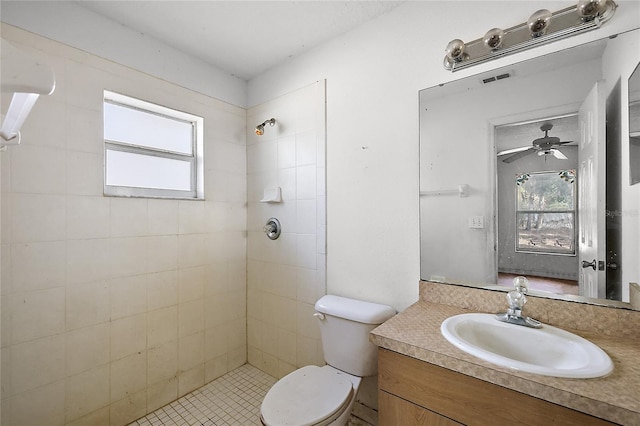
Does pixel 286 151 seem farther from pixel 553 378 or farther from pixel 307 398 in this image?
pixel 553 378

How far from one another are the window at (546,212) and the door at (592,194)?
1.2 inches

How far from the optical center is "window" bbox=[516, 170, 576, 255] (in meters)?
1.13

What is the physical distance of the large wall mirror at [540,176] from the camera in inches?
40.5

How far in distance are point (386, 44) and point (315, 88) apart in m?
0.52

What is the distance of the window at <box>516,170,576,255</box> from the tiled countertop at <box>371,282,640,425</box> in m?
0.33

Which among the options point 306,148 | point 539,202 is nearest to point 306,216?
point 306,148

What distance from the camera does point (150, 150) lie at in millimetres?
1909

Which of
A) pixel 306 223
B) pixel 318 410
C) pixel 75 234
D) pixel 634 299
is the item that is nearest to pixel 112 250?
pixel 75 234

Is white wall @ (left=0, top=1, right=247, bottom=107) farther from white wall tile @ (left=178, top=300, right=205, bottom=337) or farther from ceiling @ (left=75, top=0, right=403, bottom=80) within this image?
white wall tile @ (left=178, top=300, right=205, bottom=337)

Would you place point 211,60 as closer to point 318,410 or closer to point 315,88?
point 315,88

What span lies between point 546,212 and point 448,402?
0.85 metres

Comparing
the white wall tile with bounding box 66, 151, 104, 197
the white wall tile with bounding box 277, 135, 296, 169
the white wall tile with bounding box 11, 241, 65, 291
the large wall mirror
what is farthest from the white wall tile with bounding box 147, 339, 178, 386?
Result: the large wall mirror

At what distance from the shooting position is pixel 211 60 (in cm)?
207

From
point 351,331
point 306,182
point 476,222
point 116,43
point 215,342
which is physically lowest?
point 215,342
